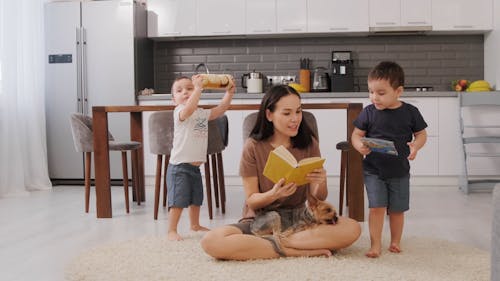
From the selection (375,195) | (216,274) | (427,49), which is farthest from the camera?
(427,49)

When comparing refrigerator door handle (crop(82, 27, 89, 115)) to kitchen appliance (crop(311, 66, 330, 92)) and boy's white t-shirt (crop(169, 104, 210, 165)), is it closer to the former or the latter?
kitchen appliance (crop(311, 66, 330, 92))

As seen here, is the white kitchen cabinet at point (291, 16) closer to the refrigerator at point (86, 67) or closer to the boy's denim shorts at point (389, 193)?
the refrigerator at point (86, 67)

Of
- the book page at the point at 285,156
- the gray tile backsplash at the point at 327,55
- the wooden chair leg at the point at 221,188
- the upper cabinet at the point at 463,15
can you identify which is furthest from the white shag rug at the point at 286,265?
the gray tile backsplash at the point at 327,55

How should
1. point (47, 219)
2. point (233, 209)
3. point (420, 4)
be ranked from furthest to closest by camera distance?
1. point (420, 4)
2. point (233, 209)
3. point (47, 219)

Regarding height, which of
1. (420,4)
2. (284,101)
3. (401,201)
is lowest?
(401,201)

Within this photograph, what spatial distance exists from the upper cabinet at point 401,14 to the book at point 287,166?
3.80m

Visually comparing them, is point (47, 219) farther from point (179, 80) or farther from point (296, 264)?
point (296, 264)

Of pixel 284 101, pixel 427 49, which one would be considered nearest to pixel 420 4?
pixel 427 49

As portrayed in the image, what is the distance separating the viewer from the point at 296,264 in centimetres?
237

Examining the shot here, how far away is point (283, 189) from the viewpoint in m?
2.30

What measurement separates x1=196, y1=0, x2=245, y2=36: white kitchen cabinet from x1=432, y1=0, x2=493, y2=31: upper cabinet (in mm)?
1880

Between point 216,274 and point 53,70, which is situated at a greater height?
point 53,70

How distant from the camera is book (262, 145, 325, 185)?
7.22 ft

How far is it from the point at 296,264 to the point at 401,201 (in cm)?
61
